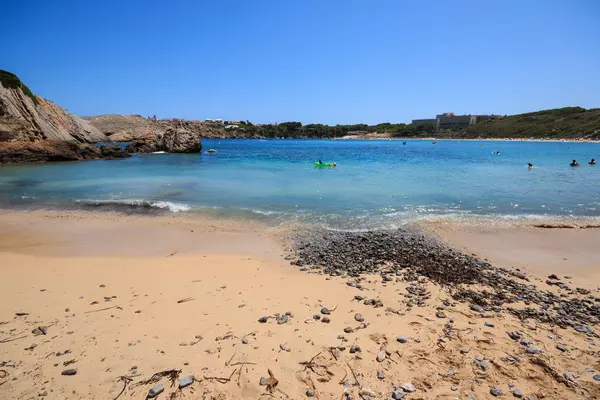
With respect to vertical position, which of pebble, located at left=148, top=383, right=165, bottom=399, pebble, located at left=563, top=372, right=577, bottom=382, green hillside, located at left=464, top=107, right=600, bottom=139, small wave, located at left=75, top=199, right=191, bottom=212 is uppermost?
green hillside, located at left=464, top=107, right=600, bottom=139

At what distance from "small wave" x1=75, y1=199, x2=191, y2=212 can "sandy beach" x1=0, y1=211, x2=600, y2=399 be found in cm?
595

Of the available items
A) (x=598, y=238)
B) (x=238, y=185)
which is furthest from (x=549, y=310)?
(x=238, y=185)

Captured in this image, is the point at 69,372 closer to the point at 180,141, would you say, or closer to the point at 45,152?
the point at 45,152

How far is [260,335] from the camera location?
14.7 feet

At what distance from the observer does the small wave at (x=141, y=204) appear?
1379 centimetres

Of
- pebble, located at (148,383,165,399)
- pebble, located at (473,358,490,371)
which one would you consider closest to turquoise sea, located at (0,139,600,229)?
pebble, located at (473,358,490,371)

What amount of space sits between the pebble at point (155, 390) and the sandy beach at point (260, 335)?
0.07 meters

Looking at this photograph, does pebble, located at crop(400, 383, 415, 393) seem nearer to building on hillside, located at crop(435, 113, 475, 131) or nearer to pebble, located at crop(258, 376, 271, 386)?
pebble, located at crop(258, 376, 271, 386)

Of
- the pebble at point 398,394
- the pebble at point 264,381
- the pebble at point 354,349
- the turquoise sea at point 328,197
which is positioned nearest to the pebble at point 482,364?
the pebble at point 398,394

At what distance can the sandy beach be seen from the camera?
3568 millimetres

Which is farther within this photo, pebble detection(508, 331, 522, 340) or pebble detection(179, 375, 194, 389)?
pebble detection(508, 331, 522, 340)

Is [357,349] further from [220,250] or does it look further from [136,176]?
[136,176]

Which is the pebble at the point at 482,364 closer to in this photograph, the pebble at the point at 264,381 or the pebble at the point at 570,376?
the pebble at the point at 570,376

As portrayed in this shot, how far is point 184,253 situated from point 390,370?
19.8 feet
